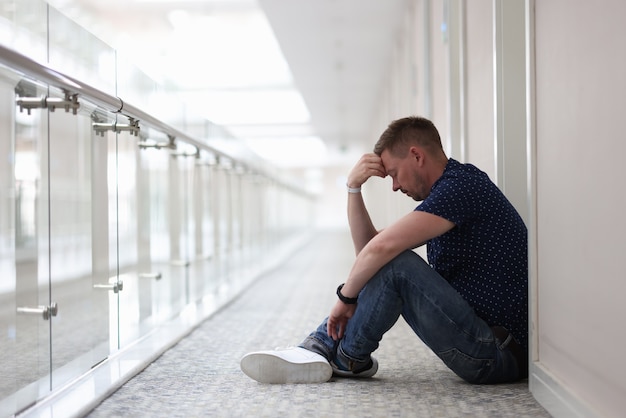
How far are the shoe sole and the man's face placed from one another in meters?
0.66

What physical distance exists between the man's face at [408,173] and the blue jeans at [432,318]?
0.97 ft

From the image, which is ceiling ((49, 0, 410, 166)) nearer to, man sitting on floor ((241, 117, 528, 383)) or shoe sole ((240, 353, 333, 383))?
man sitting on floor ((241, 117, 528, 383))

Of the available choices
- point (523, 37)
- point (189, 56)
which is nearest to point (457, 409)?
point (523, 37)

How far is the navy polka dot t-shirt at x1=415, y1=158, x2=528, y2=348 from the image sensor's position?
7.44ft

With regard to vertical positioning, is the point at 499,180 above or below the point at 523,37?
below

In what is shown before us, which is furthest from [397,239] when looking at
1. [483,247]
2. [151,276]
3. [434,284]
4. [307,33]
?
[307,33]

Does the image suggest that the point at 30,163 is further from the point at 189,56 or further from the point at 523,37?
the point at 189,56

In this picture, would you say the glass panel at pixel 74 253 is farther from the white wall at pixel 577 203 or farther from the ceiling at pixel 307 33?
the ceiling at pixel 307 33

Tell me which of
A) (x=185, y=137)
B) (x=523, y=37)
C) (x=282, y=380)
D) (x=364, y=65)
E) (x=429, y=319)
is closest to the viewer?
(x=429, y=319)

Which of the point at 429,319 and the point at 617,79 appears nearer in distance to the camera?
the point at 617,79

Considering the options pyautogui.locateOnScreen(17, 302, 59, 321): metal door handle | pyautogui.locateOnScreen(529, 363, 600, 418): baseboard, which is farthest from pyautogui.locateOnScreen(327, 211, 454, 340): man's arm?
pyautogui.locateOnScreen(17, 302, 59, 321): metal door handle

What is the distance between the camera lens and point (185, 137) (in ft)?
13.1

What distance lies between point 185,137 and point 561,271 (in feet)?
8.16

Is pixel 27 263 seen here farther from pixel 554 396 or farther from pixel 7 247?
pixel 554 396
